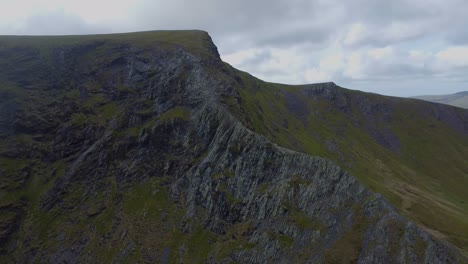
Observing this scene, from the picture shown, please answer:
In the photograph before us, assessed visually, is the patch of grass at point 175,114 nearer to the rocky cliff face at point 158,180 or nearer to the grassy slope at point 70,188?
the grassy slope at point 70,188

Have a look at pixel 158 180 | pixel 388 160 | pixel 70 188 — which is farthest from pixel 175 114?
pixel 388 160

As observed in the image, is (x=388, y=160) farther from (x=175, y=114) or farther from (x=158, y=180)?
(x=158, y=180)

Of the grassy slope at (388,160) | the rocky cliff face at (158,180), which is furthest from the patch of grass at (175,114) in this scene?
the grassy slope at (388,160)

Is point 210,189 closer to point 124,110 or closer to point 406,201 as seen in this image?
point 124,110

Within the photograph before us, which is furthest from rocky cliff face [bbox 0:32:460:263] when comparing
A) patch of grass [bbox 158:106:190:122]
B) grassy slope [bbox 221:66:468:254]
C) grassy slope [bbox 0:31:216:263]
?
grassy slope [bbox 221:66:468:254]

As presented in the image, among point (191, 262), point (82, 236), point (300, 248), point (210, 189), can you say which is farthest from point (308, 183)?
point (82, 236)

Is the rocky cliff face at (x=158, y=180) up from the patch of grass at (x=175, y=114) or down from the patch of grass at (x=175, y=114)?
down

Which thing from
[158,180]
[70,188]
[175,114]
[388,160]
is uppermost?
[175,114]

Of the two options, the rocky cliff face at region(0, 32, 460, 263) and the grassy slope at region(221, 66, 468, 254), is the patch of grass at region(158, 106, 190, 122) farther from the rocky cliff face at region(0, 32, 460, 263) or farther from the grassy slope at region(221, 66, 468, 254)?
the grassy slope at region(221, 66, 468, 254)
